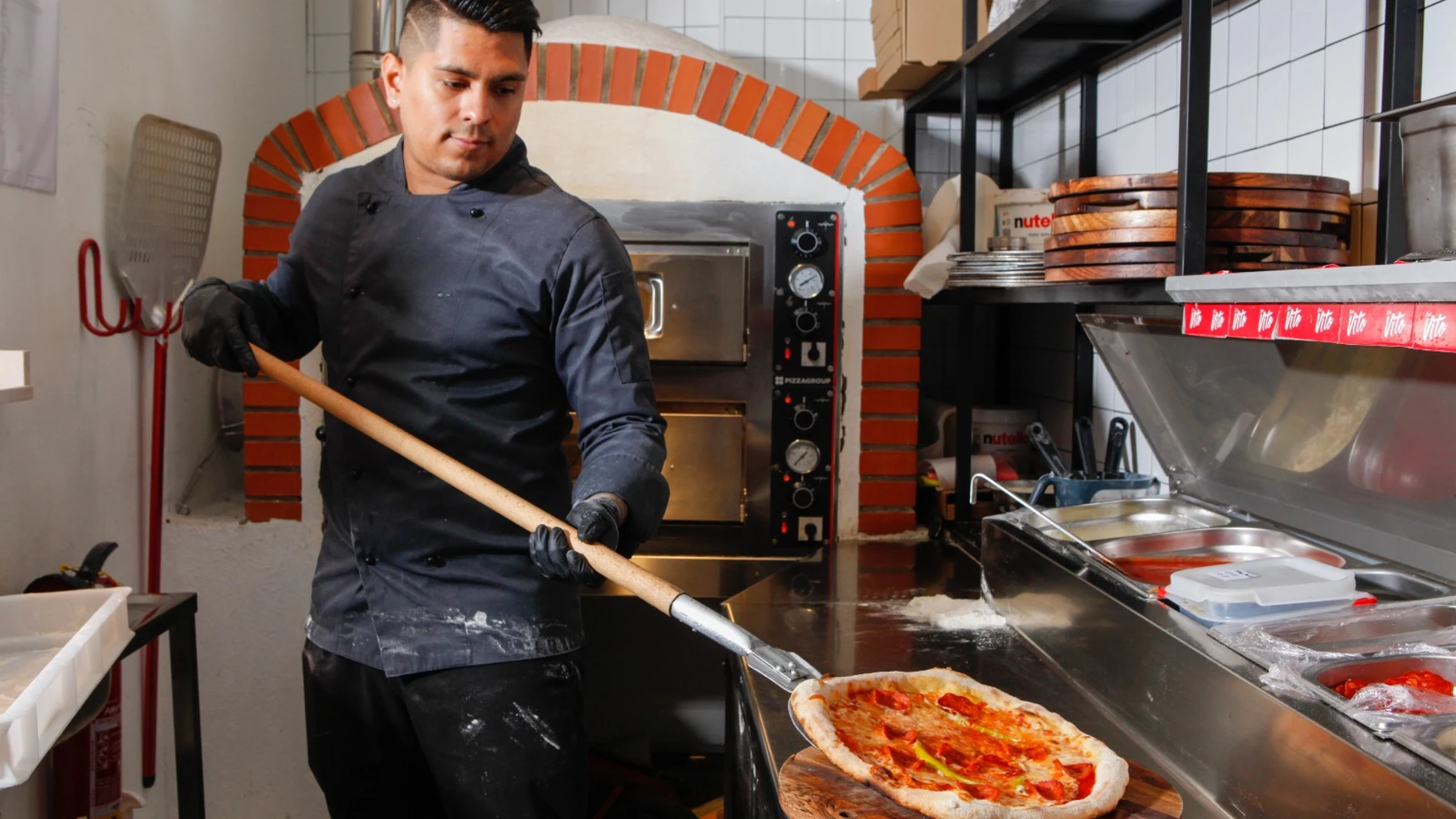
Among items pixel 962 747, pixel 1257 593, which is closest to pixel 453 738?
pixel 962 747

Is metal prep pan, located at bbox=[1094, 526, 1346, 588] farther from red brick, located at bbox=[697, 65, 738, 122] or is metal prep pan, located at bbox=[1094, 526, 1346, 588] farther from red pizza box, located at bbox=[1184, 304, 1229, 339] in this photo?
red brick, located at bbox=[697, 65, 738, 122]

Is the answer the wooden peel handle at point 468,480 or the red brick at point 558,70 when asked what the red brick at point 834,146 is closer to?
the red brick at point 558,70

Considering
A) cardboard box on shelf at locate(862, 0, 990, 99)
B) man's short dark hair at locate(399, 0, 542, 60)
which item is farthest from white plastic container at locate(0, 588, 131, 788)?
cardboard box on shelf at locate(862, 0, 990, 99)

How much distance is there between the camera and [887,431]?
9.56 feet

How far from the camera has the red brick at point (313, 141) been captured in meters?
2.77

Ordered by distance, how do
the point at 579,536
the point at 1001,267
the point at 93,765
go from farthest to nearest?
1. the point at 1001,267
2. the point at 93,765
3. the point at 579,536

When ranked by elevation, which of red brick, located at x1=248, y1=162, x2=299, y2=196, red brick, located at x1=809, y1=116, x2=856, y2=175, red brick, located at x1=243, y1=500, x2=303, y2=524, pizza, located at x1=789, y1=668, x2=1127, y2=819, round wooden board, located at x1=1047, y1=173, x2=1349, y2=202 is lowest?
pizza, located at x1=789, y1=668, x2=1127, y2=819

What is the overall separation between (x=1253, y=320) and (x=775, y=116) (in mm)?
1610

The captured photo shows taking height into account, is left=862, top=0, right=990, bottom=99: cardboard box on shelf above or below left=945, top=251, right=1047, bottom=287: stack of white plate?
above

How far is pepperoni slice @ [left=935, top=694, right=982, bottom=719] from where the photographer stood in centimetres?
154

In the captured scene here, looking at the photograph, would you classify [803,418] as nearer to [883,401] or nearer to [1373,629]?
[883,401]

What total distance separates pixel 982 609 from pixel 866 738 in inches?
33.8

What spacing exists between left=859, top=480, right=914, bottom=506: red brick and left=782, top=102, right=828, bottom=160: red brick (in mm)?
912

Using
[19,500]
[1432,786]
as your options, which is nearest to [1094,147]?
[1432,786]
